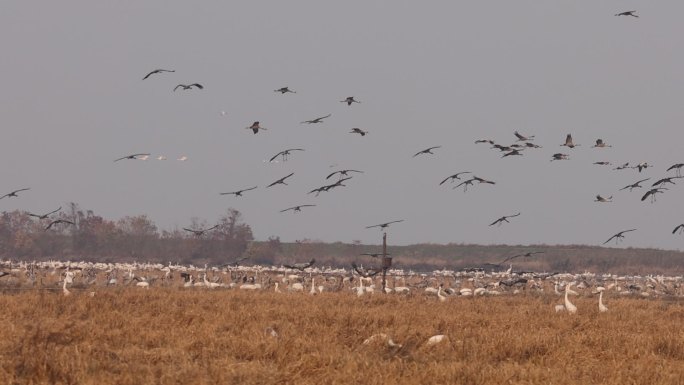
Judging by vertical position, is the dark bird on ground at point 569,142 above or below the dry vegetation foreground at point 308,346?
above

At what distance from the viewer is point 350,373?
11.1 meters

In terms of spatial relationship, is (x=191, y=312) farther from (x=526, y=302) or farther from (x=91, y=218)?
(x=91, y=218)

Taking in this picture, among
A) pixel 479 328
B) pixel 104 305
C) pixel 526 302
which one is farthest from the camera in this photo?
pixel 526 302

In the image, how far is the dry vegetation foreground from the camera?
10922mm

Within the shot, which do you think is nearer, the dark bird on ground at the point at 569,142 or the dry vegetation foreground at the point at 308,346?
the dry vegetation foreground at the point at 308,346

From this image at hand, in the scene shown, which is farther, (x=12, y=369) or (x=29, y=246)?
(x=29, y=246)

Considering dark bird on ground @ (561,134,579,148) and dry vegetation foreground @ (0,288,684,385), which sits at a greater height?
dark bird on ground @ (561,134,579,148)

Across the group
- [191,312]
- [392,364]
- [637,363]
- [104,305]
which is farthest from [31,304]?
[637,363]

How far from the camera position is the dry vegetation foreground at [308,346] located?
10.9 meters

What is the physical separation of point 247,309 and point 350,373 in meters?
9.27

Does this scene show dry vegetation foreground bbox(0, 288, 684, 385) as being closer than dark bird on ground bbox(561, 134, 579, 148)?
Yes

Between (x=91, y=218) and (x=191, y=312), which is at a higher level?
(x=91, y=218)

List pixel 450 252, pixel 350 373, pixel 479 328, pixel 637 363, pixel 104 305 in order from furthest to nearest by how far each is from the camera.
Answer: pixel 450 252, pixel 104 305, pixel 479 328, pixel 637 363, pixel 350 373

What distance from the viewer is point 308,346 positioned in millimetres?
13438
